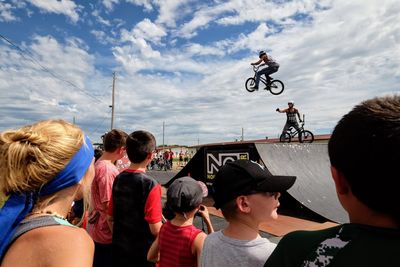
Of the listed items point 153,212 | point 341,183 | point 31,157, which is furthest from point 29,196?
point 153,212

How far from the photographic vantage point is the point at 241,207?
5.26 ft

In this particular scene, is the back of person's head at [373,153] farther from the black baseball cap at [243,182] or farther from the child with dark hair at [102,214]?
the child with dark hair at [102,214]

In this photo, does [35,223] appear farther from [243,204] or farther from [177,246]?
[177,246]

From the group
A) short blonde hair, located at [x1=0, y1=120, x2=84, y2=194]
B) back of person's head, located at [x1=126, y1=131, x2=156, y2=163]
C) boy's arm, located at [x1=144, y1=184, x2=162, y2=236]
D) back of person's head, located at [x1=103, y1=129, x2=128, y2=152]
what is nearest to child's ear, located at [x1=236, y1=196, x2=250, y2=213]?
short blonde hair, located at [x1=0, y1=120, x2=84, y2=194]

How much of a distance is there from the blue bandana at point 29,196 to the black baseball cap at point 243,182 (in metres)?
0.71

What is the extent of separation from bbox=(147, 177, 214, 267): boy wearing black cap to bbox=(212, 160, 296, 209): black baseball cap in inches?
19.6

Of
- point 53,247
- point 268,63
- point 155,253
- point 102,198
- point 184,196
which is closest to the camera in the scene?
point 53,247

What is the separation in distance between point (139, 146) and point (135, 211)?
58 cm

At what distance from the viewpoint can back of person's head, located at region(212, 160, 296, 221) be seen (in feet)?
5.33

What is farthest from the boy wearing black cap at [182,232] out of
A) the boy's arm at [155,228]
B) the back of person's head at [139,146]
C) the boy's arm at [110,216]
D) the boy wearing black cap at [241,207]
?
the boy's arm at [110,216]

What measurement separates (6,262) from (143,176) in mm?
1597

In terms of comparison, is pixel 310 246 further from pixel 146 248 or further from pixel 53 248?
pixel 146 248

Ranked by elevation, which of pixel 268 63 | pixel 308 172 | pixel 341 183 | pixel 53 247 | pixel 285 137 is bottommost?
pixel 308 172

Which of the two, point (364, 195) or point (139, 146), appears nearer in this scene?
point (364, 195)
